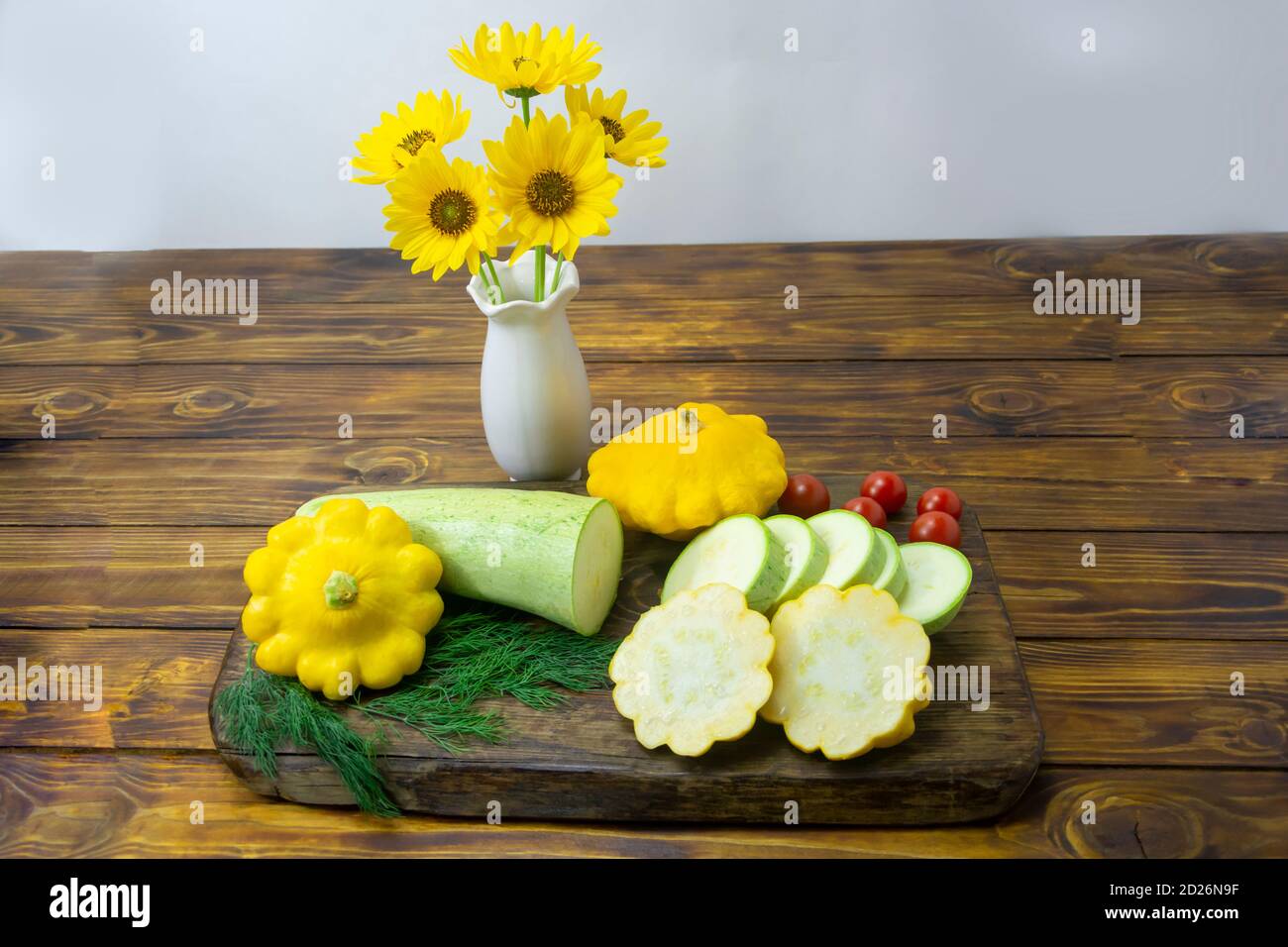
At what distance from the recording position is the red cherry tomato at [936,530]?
2.09 meters

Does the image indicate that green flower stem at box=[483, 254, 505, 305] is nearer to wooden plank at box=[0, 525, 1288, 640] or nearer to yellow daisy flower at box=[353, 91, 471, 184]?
yellow daisy flower at box=[353, 91, 471, 184]

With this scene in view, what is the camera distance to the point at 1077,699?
6.37 ft

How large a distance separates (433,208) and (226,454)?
3.45ft

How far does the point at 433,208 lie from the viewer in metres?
1.89

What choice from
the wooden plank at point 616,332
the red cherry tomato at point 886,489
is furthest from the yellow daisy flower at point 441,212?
the wooden plank at point 616,332

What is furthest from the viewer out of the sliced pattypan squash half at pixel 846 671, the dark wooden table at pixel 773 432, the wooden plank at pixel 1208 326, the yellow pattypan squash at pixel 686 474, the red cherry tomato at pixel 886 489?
the wooden plank at pixel 1208 326

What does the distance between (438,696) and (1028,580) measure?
109 cm

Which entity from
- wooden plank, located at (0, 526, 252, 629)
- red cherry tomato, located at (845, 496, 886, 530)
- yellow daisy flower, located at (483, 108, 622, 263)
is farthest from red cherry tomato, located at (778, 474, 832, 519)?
wooden plank, located at (0, 526, 252, 629)

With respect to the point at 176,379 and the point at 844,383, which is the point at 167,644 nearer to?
the point at 176,379

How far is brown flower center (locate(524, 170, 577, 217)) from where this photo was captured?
1.86 m

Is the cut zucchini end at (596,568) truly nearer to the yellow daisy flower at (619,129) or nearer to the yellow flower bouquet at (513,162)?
the yellow flower bouquet at (513,162)

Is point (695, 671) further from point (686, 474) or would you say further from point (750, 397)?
point (750, 397)

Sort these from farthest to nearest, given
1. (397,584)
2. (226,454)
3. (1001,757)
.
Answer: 1. (226,454)
2. (397,584)
3. (1001,757)

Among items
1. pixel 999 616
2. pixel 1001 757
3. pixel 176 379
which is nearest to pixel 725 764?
pixel 1001 757
